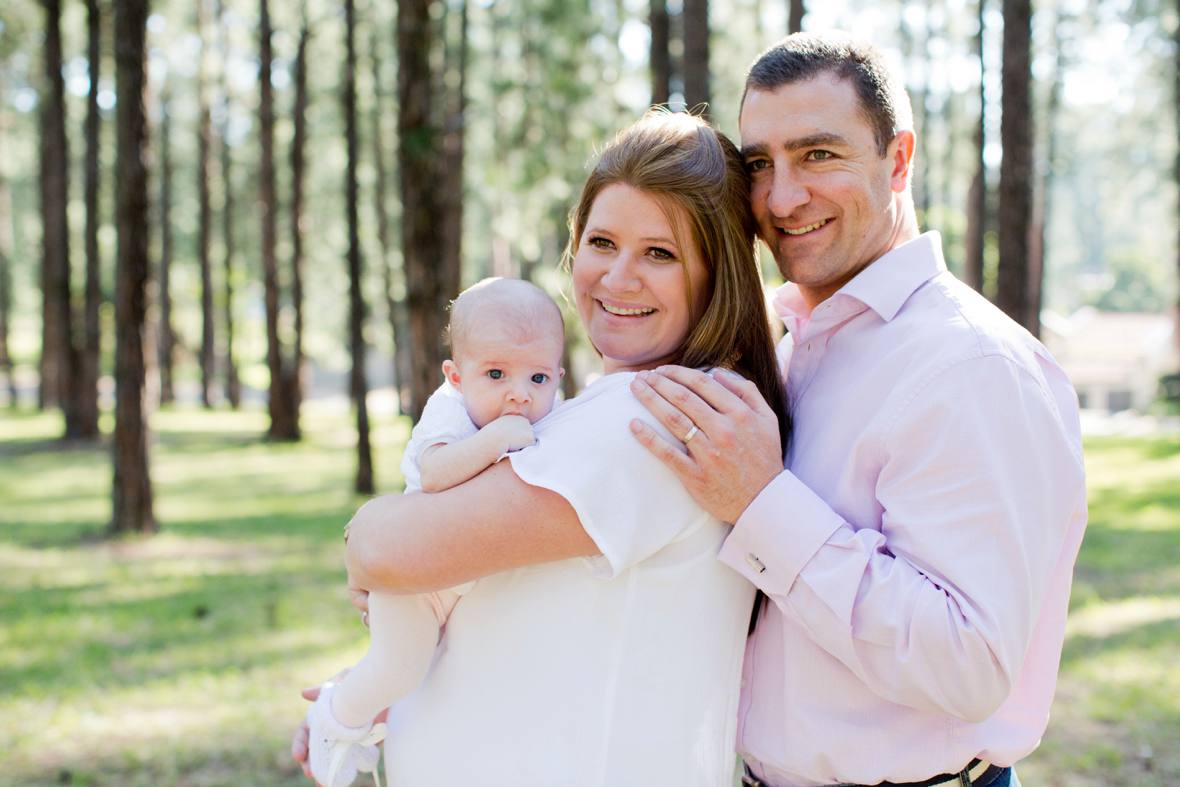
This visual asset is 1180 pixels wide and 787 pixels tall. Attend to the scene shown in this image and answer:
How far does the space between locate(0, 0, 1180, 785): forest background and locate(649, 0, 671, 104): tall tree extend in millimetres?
46

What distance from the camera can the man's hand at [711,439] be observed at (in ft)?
6.64

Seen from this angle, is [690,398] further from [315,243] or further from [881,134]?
[315,243]

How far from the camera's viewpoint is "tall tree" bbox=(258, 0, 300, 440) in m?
21.0

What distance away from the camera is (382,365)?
6034cm

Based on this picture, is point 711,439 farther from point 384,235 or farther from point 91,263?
point 384,235

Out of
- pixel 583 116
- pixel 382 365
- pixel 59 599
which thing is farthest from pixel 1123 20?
pixel 382 365

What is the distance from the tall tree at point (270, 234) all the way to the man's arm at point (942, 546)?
20740 millimetres

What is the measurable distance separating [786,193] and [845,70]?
29 centimetres

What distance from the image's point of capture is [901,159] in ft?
8.35

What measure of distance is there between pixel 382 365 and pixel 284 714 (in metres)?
54.9

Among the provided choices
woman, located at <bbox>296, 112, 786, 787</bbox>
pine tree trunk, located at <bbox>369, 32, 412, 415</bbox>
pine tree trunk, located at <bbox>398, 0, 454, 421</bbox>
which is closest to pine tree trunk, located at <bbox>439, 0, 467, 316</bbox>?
pine tree trunk, located at <bbox>369, 32, 412, 415</bbox>

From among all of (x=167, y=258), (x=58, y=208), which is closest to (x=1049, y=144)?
→ (x=167, y=258)

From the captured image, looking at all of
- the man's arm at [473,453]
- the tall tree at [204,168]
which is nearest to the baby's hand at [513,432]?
the man's arm at [473,453]

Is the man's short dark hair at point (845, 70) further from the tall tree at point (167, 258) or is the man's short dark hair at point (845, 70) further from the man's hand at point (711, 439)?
the tall tree at point (167, 258)
